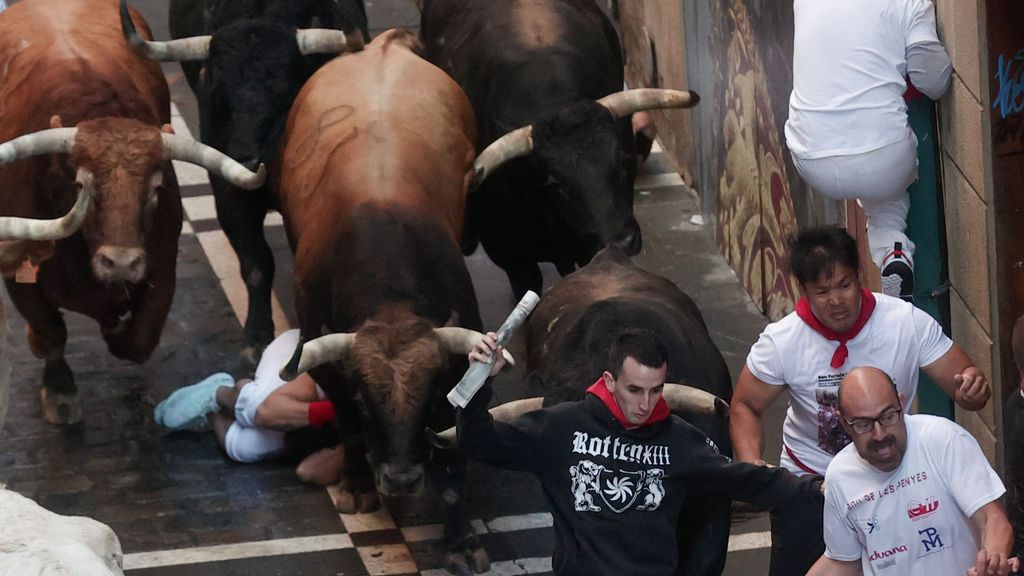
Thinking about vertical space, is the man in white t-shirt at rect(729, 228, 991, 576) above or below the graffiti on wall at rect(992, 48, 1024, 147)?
below

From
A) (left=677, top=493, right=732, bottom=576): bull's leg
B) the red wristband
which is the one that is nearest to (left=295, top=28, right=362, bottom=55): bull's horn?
the red wristband

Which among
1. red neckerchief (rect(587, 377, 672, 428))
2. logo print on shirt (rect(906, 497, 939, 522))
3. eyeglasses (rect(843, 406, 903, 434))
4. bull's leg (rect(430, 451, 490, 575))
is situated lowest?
bull's leg (rect(430, 451, 490, 575))

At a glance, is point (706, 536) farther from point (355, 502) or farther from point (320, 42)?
point (320, 42)

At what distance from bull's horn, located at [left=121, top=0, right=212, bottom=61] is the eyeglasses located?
6.07 m

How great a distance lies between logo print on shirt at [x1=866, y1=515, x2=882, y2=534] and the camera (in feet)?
18.4

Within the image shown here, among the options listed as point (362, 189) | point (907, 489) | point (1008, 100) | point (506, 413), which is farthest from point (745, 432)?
point (362, 189)

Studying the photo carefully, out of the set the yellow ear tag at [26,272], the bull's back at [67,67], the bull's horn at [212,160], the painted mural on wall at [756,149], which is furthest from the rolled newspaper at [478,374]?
the bull's back at [67,67]

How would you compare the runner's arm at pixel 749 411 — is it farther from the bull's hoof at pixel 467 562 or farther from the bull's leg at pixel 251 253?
the bull's leg at pixel 251 253

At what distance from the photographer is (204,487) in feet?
31.3

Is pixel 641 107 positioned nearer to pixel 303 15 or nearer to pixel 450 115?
pixel 450 115

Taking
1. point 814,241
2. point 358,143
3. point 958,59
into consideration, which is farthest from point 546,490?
point 358,143

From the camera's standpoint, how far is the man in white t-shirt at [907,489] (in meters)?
5.47

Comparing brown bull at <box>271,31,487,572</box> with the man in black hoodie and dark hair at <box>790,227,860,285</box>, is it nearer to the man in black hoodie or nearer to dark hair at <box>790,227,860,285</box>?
the man in black hoodie

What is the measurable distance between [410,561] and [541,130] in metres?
2.46
